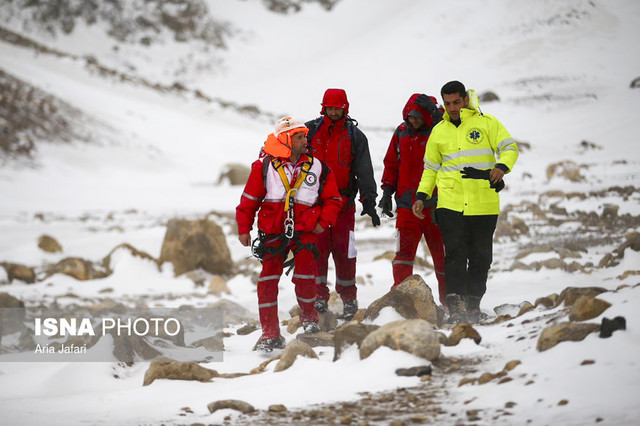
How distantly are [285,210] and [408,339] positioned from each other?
60.3 inches

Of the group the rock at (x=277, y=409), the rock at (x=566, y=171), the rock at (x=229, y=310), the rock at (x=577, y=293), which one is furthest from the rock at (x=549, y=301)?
the rock at (x=566, y=171)

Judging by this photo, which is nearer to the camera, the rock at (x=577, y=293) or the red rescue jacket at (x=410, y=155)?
the rock at (x=577, y=293)

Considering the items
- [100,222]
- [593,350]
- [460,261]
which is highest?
[100,222]

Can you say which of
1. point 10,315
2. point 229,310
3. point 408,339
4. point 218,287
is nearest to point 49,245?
point 218,287

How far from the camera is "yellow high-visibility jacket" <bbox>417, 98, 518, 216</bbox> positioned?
4.76m

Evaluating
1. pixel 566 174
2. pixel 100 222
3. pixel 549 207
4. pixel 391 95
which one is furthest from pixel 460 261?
pixel 391 95

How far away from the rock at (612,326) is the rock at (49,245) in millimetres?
11002

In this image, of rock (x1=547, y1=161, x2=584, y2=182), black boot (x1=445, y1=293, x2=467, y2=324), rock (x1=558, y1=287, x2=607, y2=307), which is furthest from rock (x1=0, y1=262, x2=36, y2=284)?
rock (x1=547, y1=161, x2=584, y2=182)

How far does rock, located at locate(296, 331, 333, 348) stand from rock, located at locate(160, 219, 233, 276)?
578 cm

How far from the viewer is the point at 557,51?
5488 centimetres

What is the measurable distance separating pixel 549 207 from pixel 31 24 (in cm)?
7083

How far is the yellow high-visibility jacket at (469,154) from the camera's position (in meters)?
4.76

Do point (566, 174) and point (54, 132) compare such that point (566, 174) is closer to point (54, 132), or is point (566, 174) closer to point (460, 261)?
point (460, 261)

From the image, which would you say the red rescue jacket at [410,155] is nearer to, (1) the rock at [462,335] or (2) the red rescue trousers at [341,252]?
(2) the red rescue trousers at [341,252]
